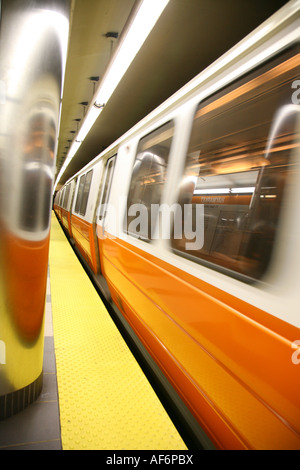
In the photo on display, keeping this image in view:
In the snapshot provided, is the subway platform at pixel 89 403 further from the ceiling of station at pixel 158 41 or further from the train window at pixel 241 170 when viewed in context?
the ceiling of station at pixel 158 41

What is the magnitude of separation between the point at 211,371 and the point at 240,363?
283 mm

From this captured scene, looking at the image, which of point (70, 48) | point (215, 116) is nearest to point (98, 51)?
point (70, 48)

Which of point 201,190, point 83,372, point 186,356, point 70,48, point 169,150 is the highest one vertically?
point 70,48

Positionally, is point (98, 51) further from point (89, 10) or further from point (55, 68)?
point (55, 68)

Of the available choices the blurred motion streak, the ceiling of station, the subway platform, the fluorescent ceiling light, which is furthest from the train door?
the blurred motion streak

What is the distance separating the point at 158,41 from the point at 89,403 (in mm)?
5172

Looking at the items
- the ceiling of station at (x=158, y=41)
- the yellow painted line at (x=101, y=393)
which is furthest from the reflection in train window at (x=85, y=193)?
the yellow painted line at (x=101, y=393)

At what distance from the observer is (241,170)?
153cm

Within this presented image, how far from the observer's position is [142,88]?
262 inches

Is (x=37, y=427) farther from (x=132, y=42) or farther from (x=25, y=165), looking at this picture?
(x=132, y=42)

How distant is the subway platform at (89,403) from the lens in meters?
1.26

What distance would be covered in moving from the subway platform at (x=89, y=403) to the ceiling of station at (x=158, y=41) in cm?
284

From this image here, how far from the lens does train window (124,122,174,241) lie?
2.33 metres

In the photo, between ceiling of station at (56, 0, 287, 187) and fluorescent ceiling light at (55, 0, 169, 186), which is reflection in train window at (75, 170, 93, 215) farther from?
ceiling of station at (56, 0, 287, 187)
